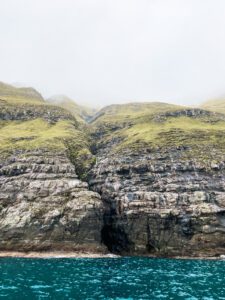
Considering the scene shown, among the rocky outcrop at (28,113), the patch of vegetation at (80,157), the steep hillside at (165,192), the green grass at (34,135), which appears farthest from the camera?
the rocky outcrop at (28,113)

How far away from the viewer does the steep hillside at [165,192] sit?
10731cm

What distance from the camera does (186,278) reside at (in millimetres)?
62750

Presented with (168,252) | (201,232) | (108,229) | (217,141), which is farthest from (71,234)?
(217,141)

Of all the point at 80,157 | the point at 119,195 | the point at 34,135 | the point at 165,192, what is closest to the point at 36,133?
the point at 34,135

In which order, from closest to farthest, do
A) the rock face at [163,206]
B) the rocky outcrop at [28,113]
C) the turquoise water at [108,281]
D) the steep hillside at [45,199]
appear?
the turquoise water at [108,281] < the steep hillside at [45,199] < the rock face at [163,206] < the rocky outcrop at [28,113]

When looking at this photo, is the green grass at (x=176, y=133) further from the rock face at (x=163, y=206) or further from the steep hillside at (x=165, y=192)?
the rock face at (x=163, y=206)

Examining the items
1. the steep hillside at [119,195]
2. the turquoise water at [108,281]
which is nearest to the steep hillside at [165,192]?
the steep hillside at [119,195]

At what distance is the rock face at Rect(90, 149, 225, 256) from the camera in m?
107

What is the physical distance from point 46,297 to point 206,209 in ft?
235

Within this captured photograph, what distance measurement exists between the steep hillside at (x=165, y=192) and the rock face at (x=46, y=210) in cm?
882

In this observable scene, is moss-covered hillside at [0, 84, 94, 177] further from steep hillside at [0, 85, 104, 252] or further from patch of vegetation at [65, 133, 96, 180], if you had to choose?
steep hillside at [0, 85, 104, 252]

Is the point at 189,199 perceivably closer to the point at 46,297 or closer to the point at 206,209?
the point at 206,209

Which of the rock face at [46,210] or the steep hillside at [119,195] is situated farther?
the steep hillside at [119,195]

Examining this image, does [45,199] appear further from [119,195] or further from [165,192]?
[165,192]
